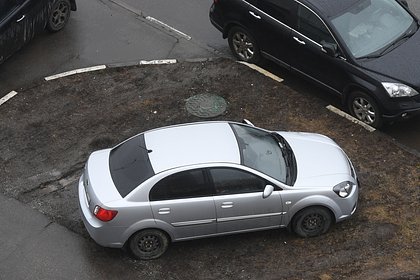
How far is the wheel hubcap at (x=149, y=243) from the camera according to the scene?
9.64 meters

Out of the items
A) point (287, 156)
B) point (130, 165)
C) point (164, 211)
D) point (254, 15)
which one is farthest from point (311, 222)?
point (254, 15)

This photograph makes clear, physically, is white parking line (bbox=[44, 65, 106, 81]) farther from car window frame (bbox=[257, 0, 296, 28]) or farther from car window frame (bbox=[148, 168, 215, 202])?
car window frame (bbox=[148, 168, 215, 202])

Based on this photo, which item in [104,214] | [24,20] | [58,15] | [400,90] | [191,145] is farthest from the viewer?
[58,15]

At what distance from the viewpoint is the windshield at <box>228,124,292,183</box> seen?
9641 mm

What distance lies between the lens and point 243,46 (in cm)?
1366

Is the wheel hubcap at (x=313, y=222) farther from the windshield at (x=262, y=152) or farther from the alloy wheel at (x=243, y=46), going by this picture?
the alloy wheel at (x=243, y=46)

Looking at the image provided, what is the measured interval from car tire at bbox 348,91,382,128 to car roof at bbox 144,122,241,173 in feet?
9.26

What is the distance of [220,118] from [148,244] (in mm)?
3408

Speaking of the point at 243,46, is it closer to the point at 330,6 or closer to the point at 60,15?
the point at 330,6

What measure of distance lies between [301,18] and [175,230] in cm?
482

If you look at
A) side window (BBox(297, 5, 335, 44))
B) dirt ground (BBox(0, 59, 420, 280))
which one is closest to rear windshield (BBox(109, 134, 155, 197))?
dirt ground (BBox(0, 59, 420, 280))

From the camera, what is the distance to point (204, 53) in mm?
14070

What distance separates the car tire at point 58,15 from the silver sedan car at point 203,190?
5378 millimetres

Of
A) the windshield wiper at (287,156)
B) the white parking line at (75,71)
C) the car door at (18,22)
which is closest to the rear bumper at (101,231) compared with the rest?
the windshield wiper at (287,156)
